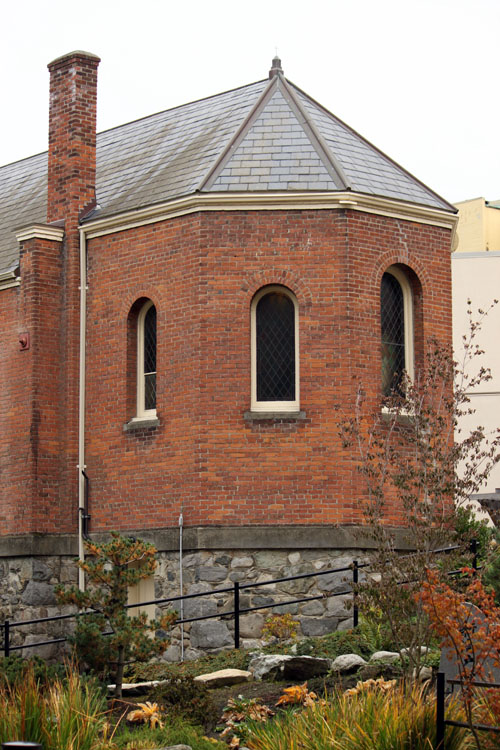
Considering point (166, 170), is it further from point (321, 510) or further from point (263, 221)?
point (321, 510)

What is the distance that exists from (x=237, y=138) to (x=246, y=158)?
2.22ft

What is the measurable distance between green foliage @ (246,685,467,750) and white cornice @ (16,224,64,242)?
12.0m

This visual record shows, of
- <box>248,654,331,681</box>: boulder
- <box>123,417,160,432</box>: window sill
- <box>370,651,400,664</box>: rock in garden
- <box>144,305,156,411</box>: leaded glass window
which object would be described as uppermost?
<box>144,305,156,411</box>: leaded glass window

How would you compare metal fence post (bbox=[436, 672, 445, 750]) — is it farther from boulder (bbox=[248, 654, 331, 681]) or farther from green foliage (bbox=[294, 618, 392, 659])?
green foliage (bbox=[294, 618, 392, 659])

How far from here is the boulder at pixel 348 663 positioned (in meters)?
14.9

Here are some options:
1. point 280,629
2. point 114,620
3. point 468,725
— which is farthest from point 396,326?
point 468,725

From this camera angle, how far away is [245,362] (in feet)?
65.2

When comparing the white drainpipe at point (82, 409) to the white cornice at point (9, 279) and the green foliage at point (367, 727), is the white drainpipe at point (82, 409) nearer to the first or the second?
the white cornice at point (9, 279)

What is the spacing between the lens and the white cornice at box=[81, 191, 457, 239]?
787 inches

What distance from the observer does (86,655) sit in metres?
14.9

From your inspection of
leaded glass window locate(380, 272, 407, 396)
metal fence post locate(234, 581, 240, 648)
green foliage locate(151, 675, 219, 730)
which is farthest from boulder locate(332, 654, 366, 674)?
leaded glass window locate(380, 272, 407, 396)

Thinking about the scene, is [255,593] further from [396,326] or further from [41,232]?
[41,232]

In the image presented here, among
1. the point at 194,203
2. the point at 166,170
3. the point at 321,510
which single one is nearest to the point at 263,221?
the point at 194,203

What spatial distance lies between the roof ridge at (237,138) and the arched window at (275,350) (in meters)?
2.03
